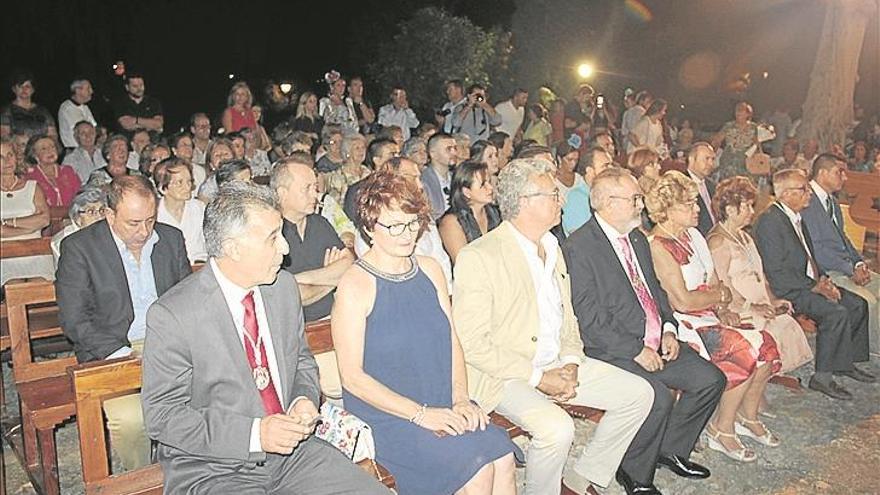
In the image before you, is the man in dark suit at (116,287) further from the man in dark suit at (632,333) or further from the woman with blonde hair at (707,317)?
the woman with blonde hair at (707,317)

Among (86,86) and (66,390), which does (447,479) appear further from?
(86,86)

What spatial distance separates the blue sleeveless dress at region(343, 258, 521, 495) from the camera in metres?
3.13

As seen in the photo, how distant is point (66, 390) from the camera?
388 centimetres

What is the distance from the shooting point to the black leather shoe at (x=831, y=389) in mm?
5490

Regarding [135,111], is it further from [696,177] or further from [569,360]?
[569,360]

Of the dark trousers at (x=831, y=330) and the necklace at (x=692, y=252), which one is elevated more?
the necklace at (x=692, y=252)

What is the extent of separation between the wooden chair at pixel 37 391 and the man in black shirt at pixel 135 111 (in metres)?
5.72

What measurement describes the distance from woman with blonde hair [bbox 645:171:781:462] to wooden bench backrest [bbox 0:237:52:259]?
3973 mm

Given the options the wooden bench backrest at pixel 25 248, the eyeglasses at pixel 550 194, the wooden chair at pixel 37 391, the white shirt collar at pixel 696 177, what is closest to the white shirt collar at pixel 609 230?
the eyeglasses at pixel 550 194

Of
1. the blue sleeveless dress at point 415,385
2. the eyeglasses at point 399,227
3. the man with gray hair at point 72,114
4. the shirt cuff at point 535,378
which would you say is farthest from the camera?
the man with gray hair at point 72,114

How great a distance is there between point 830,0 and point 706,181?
23.8ft

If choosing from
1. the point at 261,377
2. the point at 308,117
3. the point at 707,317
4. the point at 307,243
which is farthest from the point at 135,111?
the point at 261,377

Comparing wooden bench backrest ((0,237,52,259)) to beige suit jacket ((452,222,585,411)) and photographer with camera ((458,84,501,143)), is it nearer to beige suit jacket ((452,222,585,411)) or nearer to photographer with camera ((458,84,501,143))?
beige suit jacket ((452,222,585,411))

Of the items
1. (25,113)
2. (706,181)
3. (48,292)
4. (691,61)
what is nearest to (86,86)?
(25,113)
